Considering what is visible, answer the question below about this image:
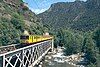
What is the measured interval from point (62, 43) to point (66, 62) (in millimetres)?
44917

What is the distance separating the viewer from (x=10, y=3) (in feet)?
534

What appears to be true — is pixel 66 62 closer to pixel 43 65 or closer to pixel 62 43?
pixel 43 65

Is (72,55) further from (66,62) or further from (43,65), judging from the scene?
(43,65)

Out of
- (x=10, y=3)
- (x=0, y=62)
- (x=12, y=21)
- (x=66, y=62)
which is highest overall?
(x=10, y=3)

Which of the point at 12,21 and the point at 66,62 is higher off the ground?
the point at 12,21

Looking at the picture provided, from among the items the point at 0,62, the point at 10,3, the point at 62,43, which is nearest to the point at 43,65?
the point at 0,62

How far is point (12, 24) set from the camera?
117062mm

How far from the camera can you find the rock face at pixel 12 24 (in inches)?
3408

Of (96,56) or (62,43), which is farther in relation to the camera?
(62,43)

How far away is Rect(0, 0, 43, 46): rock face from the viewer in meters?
86.6

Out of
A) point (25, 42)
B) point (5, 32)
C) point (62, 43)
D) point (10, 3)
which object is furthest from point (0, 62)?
point (10, 3)

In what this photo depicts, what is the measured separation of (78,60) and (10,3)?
267 feet

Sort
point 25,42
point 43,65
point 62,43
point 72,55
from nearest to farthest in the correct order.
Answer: point 25,42
point 43,65
point 72,55
point 62,43

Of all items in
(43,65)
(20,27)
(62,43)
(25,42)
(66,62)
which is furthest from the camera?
(62,43)
